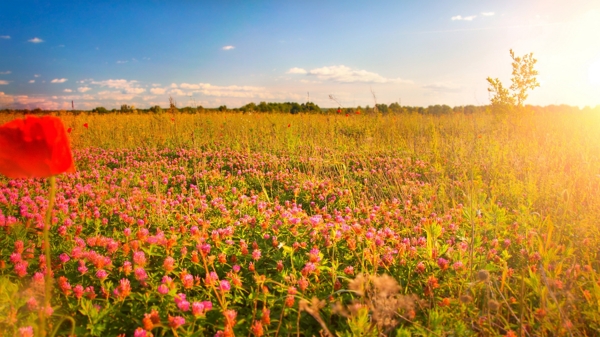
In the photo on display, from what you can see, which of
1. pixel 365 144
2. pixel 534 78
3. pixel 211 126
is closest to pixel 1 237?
pixel 365 144

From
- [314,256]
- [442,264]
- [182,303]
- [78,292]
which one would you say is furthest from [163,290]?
[442,264]

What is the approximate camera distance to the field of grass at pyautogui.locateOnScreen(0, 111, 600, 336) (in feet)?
4.91

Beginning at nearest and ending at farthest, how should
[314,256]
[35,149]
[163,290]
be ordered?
[35,149], [163,290], [314,256]

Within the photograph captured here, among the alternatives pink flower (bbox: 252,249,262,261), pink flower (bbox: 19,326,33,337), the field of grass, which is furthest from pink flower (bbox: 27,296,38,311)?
pink flower (bbox: 252,249,262,261)

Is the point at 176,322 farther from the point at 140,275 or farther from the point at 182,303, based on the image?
the point at 140,275

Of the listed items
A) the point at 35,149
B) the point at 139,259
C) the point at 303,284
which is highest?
the point at 35,149

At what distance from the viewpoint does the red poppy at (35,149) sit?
957mm

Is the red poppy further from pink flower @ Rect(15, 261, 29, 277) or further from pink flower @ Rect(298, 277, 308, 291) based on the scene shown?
pink flower @ Rect(298, 277, 308, 291)

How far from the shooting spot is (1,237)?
88.9 inches

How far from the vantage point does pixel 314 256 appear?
1.89m

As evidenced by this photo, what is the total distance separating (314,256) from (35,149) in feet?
4.44

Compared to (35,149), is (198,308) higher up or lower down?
lower down

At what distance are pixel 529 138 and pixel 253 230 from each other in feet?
22.9

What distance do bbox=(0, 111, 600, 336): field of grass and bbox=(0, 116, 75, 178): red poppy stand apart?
58 centimetres
